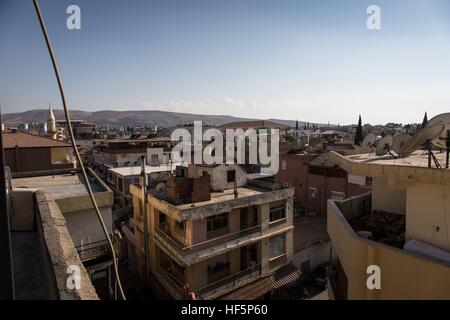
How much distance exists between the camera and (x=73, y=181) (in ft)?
49.3

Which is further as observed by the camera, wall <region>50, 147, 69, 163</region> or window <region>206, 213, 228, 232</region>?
wall <region>50, 147, 69, 163</region>

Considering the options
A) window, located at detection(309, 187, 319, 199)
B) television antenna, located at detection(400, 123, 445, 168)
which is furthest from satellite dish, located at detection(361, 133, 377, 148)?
window, located at detection(309, 187, 319, 199)

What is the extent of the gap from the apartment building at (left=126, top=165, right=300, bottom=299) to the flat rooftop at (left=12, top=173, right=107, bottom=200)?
3481 millimetres

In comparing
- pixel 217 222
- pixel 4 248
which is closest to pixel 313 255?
pixel 217 222

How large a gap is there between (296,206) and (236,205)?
1432cm

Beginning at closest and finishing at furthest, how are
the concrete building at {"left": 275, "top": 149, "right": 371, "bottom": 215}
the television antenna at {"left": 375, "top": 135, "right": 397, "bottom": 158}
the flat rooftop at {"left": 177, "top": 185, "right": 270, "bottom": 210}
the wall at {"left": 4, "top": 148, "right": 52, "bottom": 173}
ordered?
the television antenna at {"left": 375, "top": 135, "right": 397, "bottom": 158} → the flat rooftop at {"left": 177, "top": 185, "right": 270, "bottom": 210} → the wall at {"left": 4, "top": 148, "right": 52, "bottom": 173} → the concrete building at {"left": 275, "top": 149, "right": 371, "bottom": 215}

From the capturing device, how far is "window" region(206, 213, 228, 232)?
14.7 metres

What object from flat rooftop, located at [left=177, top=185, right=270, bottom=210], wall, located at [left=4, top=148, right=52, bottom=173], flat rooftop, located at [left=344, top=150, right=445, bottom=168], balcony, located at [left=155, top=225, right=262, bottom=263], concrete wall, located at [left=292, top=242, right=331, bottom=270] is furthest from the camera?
wall, located at [left=4, top=148, right=52, bottom=173]

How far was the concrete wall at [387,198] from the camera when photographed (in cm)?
757

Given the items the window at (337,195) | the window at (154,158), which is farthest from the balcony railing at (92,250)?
the window at (154,158)

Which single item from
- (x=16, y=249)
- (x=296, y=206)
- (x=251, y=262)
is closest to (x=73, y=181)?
(x=251, y=262)

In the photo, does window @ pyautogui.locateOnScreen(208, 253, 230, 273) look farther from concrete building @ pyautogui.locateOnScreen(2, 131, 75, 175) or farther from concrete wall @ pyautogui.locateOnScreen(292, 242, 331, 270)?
concrete building @ pyautogui.locateOnScreen(2, 131, 75, 175)

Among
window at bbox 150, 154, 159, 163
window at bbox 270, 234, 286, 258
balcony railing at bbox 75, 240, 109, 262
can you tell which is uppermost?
window at bbox 150, 154, 159, 163
